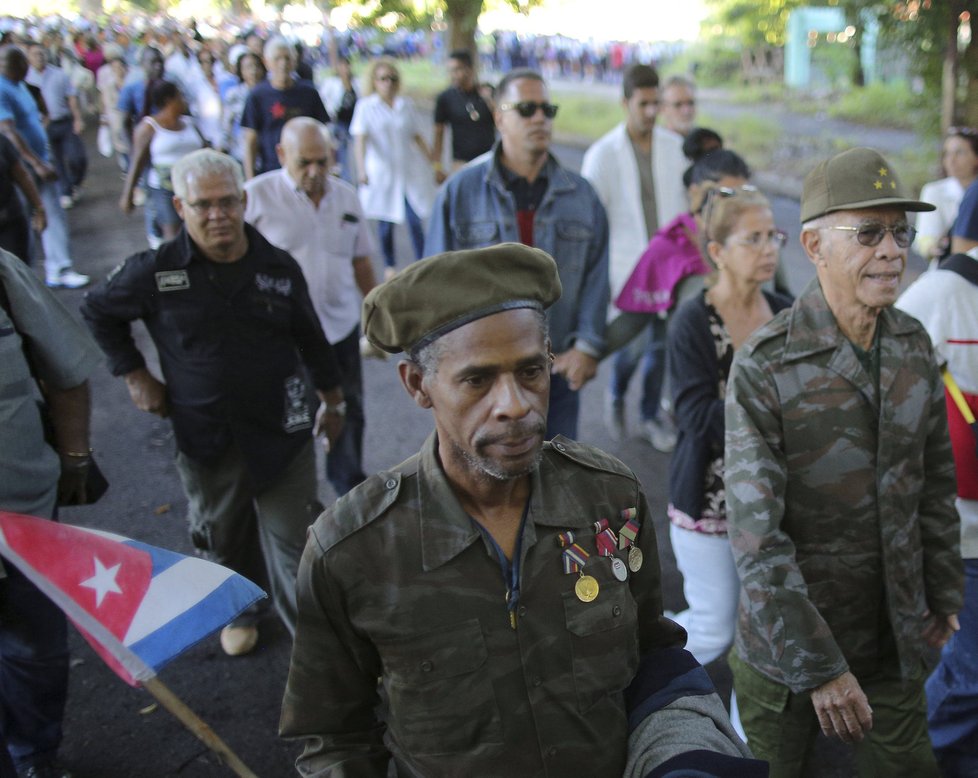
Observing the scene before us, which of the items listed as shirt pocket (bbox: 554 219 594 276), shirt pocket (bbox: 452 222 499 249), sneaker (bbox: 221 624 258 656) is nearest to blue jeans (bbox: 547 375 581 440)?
shirt pocket (bbox: 554 219 594 276)

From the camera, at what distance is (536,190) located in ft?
15.5

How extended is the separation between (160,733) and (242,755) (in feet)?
1.23

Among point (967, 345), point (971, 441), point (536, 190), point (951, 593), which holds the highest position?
point (536, 190)

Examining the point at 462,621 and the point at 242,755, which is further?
the point at 242,755

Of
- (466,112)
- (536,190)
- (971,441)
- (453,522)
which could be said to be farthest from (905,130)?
(453,522)

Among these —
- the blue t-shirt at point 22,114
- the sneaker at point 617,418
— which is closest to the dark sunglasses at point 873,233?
the sneaker at point 617,418

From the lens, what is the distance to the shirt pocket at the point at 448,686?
1.91 m

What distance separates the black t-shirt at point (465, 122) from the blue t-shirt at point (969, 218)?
260 inches

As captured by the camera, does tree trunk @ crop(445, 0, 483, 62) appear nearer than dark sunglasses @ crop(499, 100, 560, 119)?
No

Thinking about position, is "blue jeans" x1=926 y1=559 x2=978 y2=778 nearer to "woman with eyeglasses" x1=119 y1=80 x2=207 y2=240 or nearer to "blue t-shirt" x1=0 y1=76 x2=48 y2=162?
"woman with eyeglasses" x1=119 y1=80 x2=207 y2=240

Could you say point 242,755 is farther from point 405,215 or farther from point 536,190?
point 405,215

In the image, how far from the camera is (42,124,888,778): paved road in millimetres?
3730

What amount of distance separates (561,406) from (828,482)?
2.21 metres

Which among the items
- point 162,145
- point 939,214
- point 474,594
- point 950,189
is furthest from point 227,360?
Result: point 162,145
